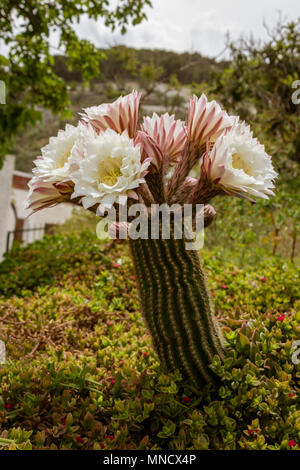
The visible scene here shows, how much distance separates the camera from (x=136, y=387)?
154 cm

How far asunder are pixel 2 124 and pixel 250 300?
390 cm

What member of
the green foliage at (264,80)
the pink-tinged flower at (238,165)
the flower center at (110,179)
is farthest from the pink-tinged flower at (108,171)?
the green foliage at (264,80)

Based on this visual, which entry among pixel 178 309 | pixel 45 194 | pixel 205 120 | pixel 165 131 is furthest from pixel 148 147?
pixel 178 309

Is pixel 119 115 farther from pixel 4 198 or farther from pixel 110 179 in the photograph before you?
pixel 4 198

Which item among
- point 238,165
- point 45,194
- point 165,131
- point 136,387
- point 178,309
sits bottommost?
point 136,387

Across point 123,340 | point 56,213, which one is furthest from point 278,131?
point 56,213

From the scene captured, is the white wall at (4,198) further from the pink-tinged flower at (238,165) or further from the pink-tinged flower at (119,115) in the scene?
the pink-tinged flower at (238,165)

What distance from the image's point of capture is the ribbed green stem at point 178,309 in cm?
153

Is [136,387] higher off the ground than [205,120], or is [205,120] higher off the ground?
[205,120]

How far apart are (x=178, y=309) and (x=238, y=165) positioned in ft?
1.87

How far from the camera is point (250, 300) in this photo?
240cm

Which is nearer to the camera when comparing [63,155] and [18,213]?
[63,155]

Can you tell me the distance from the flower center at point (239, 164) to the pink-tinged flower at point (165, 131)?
9.5 inches
